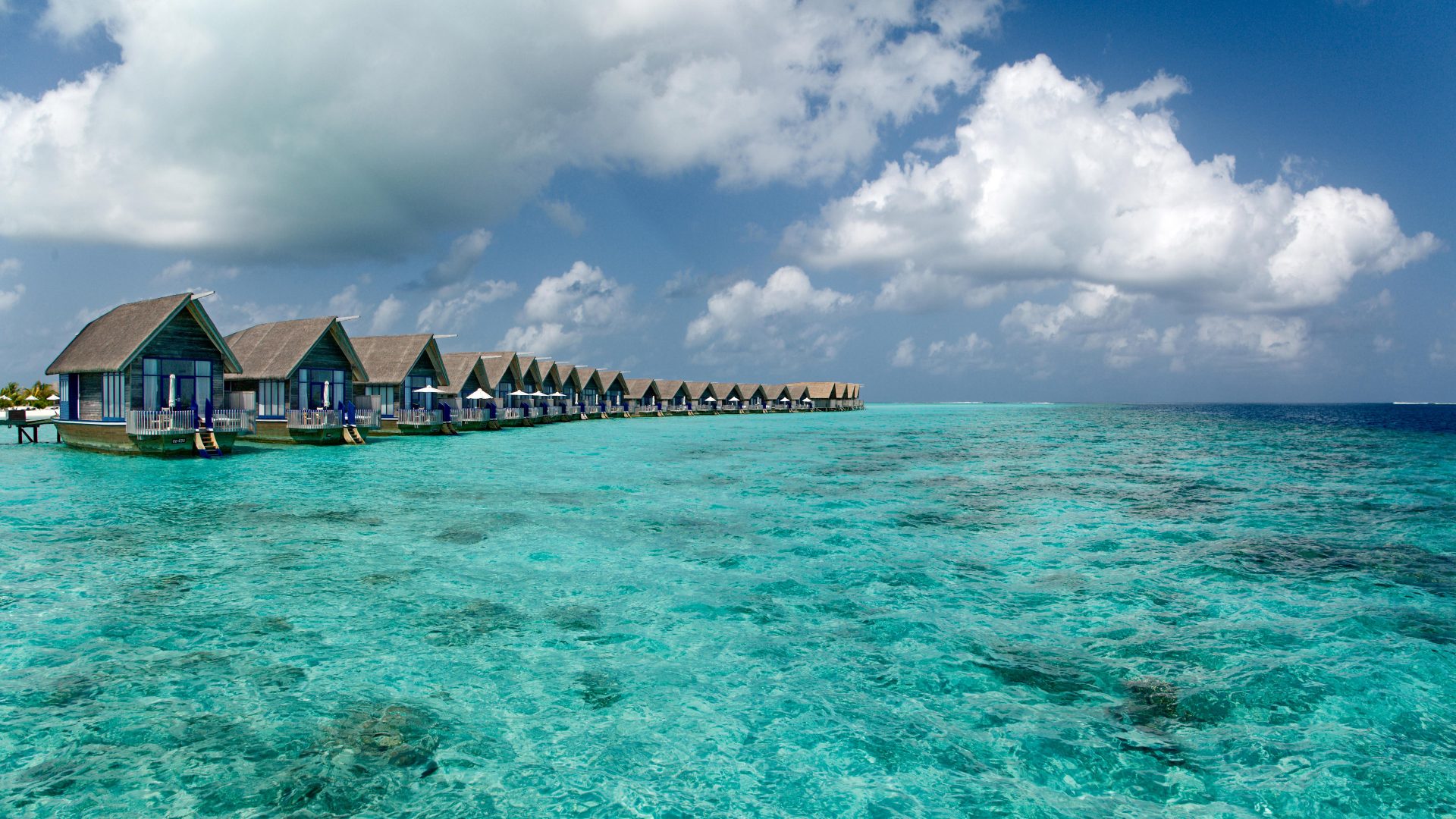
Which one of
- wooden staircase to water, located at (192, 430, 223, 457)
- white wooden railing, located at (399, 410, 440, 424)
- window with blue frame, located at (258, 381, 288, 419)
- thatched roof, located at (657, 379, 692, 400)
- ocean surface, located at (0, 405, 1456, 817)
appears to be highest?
thatched roof, located at (657, 379, 692, 400)

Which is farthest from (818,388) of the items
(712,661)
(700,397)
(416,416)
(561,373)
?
(712,661)

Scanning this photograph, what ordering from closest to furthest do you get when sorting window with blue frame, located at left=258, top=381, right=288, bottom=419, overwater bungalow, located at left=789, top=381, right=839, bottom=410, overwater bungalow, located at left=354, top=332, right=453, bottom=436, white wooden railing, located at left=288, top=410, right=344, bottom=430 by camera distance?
white wooden railing, located at left=288, top=410, right=344, bottom=430
window with blue frame, located at left=258, top=381, right=288, bottom=419
overwater bungalow, located at left=354, top=332, right=453, bottom=436
overwater bungalow, located at left=789, top=381, right=839, bottom=410

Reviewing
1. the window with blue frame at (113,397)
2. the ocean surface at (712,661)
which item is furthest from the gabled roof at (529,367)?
the ocean surface at (712,661)

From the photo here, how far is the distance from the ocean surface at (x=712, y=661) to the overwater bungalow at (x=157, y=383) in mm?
11743

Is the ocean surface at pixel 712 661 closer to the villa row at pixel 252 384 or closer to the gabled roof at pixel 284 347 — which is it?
the villa row at pixel 252 384

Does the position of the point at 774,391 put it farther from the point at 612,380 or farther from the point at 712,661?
the point at 712,661

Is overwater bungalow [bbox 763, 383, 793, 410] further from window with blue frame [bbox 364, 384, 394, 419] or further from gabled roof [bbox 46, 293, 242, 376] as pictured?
gabled roof [bbox 46, 293, 242, 376]

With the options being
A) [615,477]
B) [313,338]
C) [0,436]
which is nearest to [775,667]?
[615,477]

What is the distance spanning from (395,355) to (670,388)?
49833 millimetres

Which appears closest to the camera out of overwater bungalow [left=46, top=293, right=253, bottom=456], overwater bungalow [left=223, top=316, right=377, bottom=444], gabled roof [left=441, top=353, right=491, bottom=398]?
overwater bungalow [left=46, top=293, right=253, bottom=456]

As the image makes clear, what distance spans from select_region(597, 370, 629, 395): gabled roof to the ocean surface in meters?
63.4

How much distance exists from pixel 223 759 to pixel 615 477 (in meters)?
18.7

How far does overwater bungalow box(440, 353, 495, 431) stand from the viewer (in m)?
50.0

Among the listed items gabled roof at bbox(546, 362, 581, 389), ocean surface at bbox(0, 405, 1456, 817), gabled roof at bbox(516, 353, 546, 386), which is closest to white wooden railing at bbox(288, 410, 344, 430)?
ocean surface at bbox(0, 405, 1456, 817)
